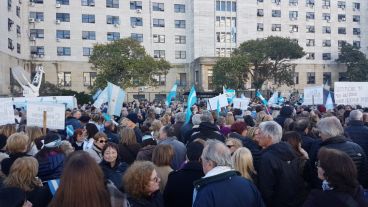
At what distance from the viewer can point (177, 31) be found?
6284cm

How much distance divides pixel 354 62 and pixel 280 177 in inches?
2586

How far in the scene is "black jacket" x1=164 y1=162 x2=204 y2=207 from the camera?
471cm

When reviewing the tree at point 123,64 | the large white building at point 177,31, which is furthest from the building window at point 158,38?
the tree at point 123,64

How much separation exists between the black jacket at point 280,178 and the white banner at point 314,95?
10.9m

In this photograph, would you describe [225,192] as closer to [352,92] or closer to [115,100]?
[115,100]

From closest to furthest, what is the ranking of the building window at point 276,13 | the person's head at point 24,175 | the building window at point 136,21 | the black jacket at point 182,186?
the person's head at point 24,175 < the black jacket at point 182,186 < the building window at point 136,21 < the building window at point 276,13

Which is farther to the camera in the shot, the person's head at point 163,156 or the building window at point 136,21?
the building window at point 136,21

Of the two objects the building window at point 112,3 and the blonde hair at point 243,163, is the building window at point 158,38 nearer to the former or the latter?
the building window at point 112,3

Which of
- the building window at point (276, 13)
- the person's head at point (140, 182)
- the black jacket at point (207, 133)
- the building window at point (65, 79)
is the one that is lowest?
the person's head at point (140, 182)

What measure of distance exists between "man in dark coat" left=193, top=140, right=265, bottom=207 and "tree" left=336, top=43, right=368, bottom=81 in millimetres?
65093

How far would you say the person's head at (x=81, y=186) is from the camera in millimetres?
3059

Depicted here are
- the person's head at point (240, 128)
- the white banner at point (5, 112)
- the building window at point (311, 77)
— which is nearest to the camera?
the person's head at point (240, 128)

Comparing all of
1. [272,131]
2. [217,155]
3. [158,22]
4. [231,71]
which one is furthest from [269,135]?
[158,22]

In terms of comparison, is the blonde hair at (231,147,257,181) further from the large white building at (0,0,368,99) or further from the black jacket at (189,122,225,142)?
the large white building at (0,0,368,99)
